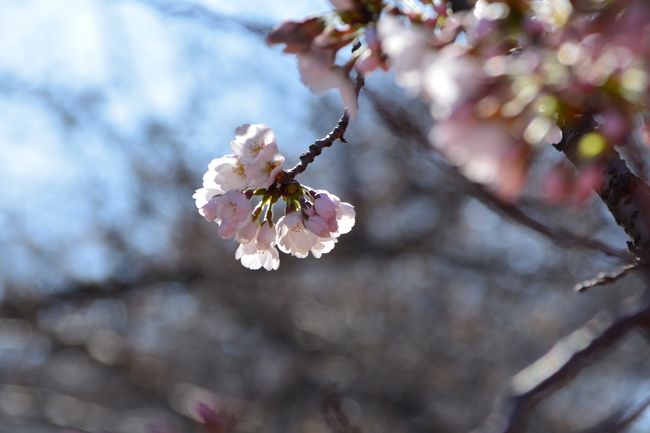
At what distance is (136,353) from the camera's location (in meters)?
8.77

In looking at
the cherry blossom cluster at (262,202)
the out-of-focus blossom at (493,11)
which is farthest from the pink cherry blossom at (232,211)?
the out-of-focus blossom at (493,11)

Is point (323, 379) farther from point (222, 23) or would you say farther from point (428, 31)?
point (428, 31)

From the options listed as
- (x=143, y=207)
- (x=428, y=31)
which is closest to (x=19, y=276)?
(x=143, y=207)

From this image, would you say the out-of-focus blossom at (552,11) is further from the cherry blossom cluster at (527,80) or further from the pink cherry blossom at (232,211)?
the pink cherry blossom at (232,211)

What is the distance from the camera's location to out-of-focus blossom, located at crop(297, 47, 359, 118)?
43.0 inches

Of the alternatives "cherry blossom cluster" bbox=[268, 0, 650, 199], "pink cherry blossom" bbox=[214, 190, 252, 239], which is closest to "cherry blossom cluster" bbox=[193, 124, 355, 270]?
"pink cherry blossom" bbox=[214, 190, 252, 239]

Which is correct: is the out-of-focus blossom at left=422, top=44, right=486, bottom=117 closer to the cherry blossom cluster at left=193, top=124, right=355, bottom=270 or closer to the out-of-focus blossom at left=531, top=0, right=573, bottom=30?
the out-of-focus blossom at left=531, top=0, right=573, bottom=30

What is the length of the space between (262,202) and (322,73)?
1.38 feet

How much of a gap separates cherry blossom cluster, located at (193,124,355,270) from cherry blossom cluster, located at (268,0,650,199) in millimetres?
525

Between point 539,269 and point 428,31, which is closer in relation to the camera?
point 428,31

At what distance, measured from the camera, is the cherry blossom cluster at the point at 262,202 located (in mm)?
1413

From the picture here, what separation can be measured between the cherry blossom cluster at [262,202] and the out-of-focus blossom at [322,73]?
0.95 ft

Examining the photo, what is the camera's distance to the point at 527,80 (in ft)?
2.63

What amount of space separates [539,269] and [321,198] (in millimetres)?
7126
